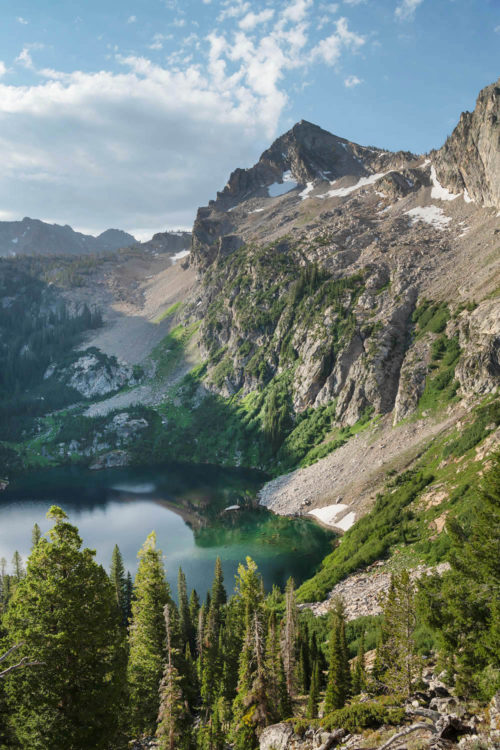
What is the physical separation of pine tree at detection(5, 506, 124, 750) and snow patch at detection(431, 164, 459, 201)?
15888 cm

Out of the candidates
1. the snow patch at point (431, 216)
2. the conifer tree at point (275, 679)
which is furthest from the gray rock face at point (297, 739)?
the snow patch at point (431, 216)

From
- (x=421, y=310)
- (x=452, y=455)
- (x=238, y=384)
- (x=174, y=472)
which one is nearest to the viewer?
(x=452, y=455)

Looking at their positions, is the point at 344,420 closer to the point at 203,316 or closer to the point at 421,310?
the point at 421,310

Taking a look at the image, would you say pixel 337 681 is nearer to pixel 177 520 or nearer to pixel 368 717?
pixel 368 717

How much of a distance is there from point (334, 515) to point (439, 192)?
414 feet

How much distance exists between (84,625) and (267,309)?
140215 mm

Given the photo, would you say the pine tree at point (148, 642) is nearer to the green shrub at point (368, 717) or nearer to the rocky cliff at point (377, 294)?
the green shrub at point (368, 717)

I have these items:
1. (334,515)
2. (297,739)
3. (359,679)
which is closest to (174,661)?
(297,739)

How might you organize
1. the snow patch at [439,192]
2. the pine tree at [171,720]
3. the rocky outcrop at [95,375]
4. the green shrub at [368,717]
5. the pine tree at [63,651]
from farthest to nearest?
the rocky outcrop at [95,375], the snow patch at [439,192], the pine tree at [171,720], the green shrub at [368,717], the pine tree at [63,651]

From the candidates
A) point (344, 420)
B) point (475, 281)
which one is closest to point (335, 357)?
point (344, 420)

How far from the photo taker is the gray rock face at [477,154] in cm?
11550

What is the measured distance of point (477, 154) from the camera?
12612 centimetres

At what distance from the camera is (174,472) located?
120m

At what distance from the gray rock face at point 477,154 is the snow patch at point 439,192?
1.93m
